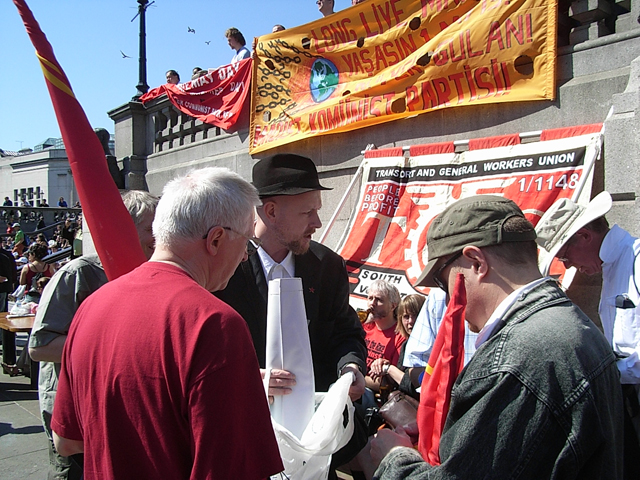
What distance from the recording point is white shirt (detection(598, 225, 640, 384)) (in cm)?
262

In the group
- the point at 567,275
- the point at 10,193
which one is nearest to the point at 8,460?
the point at 567,275

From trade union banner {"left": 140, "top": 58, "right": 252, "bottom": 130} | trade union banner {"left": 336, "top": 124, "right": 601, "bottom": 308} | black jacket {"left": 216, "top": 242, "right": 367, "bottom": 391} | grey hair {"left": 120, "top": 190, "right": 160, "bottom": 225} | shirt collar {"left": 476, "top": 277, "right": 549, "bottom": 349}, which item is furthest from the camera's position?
trade union banner {"left": 140, "top": 58, "right": 252, "bottom": 130}

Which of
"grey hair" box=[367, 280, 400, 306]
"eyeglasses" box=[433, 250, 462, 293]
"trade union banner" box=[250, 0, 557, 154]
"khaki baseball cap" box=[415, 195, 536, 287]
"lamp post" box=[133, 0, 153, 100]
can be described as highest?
"lamp post" box=[133, 0, 153, 100]

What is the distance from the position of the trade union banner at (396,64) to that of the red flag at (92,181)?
4146 mm

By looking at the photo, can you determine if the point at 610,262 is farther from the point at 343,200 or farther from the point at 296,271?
the point at 343,200

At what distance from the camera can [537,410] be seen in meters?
1.18

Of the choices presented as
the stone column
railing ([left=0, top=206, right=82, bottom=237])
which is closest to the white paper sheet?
the stone column

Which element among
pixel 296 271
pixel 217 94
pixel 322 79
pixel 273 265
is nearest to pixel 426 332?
pixel 296 271

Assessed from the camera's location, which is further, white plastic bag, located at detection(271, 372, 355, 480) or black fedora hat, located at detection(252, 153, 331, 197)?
black fedora hat, located at detection(252, 153, 331, 197)

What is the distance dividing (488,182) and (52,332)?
3877 mm

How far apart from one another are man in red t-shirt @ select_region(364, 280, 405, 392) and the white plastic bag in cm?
243

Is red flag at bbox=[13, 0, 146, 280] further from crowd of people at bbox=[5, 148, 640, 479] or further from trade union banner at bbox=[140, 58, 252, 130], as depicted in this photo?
trade union banner at bbox=[140, 58, 252, 130]

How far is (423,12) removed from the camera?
5590 mm

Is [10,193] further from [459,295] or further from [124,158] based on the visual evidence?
[459,295]
